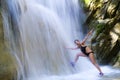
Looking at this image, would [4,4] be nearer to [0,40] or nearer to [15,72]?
[0,40]

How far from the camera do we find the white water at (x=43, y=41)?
41.4 ft

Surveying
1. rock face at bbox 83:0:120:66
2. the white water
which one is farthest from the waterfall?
rock face at bbox 83:0:120:66

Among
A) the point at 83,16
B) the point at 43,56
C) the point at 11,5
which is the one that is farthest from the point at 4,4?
the point at 83,16

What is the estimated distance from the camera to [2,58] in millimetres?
10125

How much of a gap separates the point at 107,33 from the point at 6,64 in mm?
7487

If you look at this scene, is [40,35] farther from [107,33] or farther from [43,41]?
[107,33]

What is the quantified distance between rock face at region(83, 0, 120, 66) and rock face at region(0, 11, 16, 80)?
255 inches

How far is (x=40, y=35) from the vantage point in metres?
14.8

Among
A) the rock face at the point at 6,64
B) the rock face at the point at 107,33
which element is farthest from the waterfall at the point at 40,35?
the rock face at the point at 107,33

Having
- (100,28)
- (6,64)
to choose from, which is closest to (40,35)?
(100,28)

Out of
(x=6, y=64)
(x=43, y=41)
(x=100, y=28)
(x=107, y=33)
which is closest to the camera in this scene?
(x=6, y=64)

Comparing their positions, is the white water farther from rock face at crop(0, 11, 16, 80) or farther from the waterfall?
rock face at crop(0, 11, 16, 80)

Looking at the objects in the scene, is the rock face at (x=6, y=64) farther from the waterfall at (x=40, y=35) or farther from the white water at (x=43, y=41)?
the white water at (x=43, y=41)

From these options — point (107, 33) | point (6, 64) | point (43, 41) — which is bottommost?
point (107, 33)
